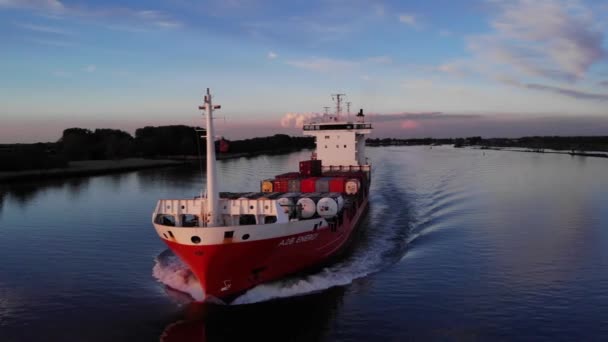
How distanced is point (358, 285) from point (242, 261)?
5.49 meters

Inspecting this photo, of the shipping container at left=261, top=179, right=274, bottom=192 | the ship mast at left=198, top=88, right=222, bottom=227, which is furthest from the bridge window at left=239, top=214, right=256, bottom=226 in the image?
the shipping container at left=261, top=179, right=274, bottom=192

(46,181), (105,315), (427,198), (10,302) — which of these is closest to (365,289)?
(105,315)

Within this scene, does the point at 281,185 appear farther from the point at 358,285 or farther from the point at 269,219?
the point at 358,285

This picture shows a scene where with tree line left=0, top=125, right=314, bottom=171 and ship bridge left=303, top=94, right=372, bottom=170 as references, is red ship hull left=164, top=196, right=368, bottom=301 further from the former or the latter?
tree line left=0, top=125, right=314, bottom=171

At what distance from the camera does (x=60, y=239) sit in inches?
1092

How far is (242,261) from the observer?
16891 millimetres

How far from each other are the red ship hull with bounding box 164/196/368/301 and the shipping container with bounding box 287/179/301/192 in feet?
36.2

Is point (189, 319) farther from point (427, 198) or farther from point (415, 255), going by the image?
point (427, 198)

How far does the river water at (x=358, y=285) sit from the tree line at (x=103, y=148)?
4160 centimetres

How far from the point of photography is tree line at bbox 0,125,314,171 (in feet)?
243

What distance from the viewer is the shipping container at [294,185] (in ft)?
102

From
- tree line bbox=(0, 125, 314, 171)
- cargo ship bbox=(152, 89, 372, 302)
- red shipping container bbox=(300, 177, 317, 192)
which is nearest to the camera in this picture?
cargo ship bbox=(152, 89, 372, 302)

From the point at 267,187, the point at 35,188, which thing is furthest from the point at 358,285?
the point at 35,188

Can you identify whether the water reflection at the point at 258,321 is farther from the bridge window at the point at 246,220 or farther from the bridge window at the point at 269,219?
the bridge window at the point at 246,220
